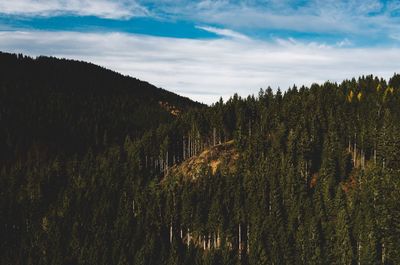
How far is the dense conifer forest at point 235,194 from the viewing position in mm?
100062

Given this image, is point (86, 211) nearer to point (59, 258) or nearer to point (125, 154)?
point (59, 258)

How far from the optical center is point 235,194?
393 feet

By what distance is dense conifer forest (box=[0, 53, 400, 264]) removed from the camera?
100 metres

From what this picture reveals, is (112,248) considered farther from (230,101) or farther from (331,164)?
(230,101)

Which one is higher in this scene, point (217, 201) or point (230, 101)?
point (230, 101)

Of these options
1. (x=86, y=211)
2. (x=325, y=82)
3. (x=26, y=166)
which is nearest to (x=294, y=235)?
(x=86, y=211)

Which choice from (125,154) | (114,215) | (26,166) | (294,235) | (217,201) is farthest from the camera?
(26,166)

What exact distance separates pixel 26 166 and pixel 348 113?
5059 inches

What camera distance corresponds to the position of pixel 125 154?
169750 mm

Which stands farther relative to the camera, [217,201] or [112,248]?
[217,201]

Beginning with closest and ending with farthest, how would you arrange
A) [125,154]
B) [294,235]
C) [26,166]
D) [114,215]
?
[294,235], [114,215], [125,154], [26,166]

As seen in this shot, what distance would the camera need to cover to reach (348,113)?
14125 cm

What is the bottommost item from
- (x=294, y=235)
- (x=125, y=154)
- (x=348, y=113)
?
(x=294, y=235)

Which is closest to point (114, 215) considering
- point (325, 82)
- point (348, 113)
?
point (348, 113)
